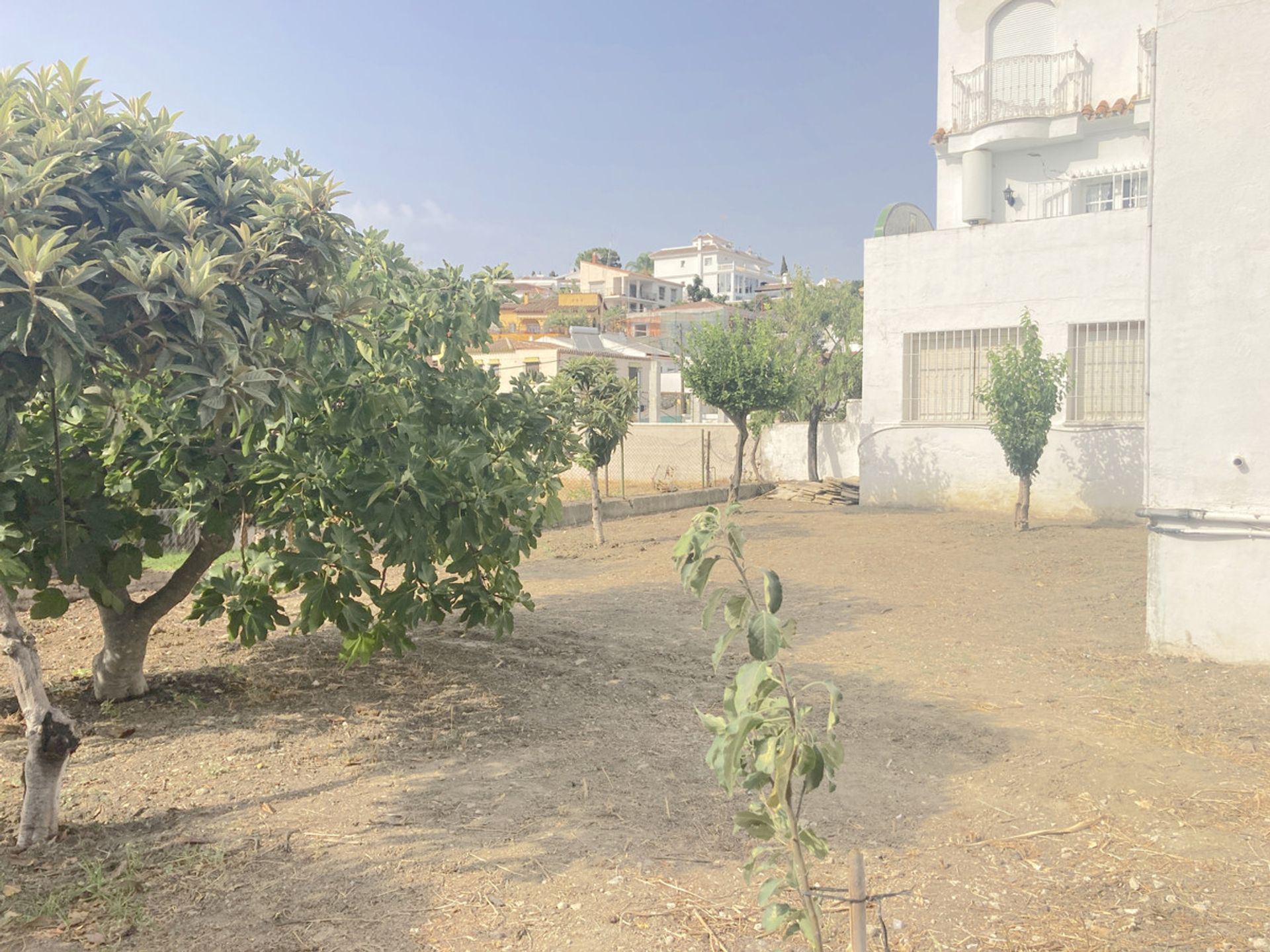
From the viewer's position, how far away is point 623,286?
85938mm

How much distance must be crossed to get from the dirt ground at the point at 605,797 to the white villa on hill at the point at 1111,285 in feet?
3.92

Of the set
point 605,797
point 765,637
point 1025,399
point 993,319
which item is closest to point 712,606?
point 765,637

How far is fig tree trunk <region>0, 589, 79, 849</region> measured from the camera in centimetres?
367

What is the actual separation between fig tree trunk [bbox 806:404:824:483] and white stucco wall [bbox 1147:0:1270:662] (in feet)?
52.2

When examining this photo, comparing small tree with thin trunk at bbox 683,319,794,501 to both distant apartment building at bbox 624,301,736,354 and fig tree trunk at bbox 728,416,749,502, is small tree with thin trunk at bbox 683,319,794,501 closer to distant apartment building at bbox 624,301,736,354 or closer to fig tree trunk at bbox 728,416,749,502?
fig tree trunk at bbox 728,416,749,502

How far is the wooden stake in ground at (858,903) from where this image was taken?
2.33m

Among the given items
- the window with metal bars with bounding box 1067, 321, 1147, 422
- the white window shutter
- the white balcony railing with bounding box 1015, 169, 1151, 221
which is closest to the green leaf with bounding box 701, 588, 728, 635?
the window with metal bars with bounding box 1067, 321, 1147, 422

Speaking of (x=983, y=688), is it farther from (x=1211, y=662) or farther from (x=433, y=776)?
(x=433, y=776)

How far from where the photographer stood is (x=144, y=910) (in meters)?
3.31

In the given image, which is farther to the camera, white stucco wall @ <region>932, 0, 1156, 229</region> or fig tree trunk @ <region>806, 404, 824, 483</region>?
fig tree trunk @ <region>806, 404, 824, 483</region>

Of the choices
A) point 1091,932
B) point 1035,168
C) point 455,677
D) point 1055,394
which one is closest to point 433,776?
point 455,677

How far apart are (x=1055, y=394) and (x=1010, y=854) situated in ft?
35.0

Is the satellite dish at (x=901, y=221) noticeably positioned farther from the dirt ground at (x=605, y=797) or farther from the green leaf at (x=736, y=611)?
the green leaf at (x=736, y=611)

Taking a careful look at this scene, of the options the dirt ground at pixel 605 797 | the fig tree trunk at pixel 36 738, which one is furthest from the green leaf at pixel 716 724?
the fig tree trunk at pixel 36 738
